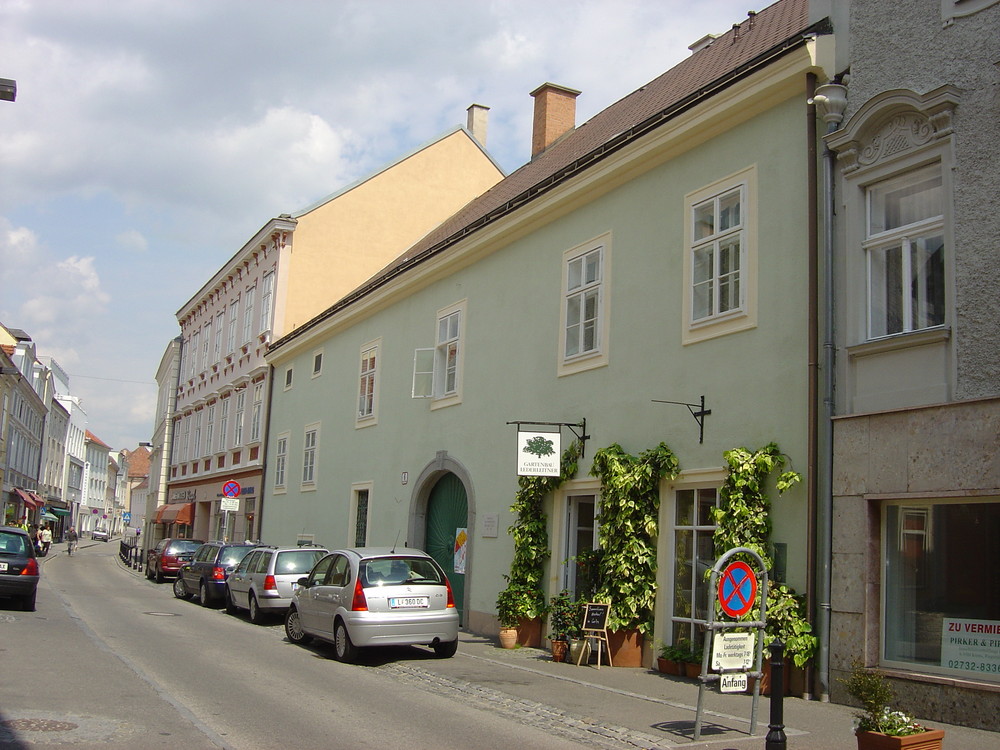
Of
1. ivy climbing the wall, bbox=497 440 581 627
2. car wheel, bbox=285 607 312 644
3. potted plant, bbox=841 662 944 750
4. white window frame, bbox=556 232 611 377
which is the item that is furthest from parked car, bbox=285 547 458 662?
potted plant, bbox=841 662 944 750

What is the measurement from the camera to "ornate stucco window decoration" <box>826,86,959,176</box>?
983 cm

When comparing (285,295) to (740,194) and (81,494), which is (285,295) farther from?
(81,494)

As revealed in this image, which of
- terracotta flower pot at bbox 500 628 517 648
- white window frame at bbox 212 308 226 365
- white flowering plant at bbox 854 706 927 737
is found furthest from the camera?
white window frame at bbox 212 308 226 365

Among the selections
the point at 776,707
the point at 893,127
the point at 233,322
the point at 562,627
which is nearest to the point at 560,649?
the point at 562,627

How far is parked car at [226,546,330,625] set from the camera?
741 inches

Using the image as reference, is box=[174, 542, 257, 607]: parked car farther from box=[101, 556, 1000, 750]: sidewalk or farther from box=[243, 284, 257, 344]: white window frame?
box=[243, 284, 257, 344]: white window frame

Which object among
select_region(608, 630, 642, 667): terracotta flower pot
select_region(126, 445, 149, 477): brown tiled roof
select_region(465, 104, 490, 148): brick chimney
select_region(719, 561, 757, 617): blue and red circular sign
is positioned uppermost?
select_region(465, 104, 490, 148): brick chimney

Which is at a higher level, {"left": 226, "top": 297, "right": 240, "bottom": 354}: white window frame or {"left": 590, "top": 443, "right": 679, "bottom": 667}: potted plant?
{"left": 226, "top": 297, "right": 240, "bottom": 354}: white window frame

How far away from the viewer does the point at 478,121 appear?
119 feet

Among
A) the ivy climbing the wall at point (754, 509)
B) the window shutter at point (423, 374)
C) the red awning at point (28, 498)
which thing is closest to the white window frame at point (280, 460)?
the window shutter at point (423, 374)

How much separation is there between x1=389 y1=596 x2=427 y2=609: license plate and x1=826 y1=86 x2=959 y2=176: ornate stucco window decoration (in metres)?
7.58

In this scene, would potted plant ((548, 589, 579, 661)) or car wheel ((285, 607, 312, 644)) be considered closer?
potted plant ((548, 589, 579, 661))

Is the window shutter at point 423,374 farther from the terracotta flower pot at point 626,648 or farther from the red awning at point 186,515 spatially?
the red awning at point 186,515

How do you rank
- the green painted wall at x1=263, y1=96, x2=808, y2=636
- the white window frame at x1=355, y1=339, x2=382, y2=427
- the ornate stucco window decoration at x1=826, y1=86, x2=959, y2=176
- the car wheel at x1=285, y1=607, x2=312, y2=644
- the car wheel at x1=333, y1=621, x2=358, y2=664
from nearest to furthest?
the ornate stucco window decoration at x1=826, y1=86, x2=959, y2=176, the green painted wall at x1=263, y1=96, x2=808, y2=636, the car wheel at x1=333, y1=621, x2=358, y2=664, the car wheel at x1=285, y1=607, x2=312, y2=644, the white window frame at x1=355, y1=339, x2=382, y2=427
